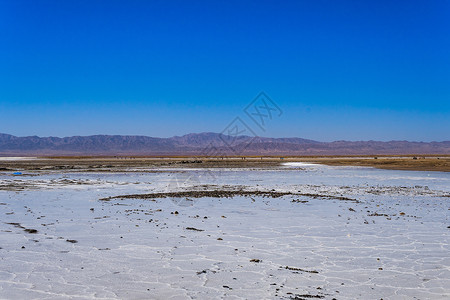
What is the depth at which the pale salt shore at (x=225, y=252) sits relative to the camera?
5004 millimetres

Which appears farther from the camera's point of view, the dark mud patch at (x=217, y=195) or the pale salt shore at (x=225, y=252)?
the dark mud patch at (x=217, y=195)

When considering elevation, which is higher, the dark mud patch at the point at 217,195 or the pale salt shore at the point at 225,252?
the dark mud patch at the point at 217,195

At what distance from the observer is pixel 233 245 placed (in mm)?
7262

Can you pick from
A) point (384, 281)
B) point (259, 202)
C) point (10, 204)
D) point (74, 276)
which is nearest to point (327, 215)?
point (259, 202)

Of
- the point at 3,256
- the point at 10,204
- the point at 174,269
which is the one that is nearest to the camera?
the point at 174,269

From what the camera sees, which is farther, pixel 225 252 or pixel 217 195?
pixel 217 195

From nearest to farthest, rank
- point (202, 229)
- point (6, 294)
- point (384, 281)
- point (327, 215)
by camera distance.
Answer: point (6, 294) → point (384, 281) → point (202, 229) → point (327, 215)

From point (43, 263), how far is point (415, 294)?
5.02 meters

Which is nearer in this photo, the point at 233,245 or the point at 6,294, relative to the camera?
the point at 6,294

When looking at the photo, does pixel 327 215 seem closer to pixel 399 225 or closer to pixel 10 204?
pixel 399 225

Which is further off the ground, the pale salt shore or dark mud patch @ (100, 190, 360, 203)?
dark mud patch @ (100, 190, 360, 203)

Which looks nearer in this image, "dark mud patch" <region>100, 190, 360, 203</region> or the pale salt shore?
the pale salt shore

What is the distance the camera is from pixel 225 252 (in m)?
6.79

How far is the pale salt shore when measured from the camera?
197 inches
